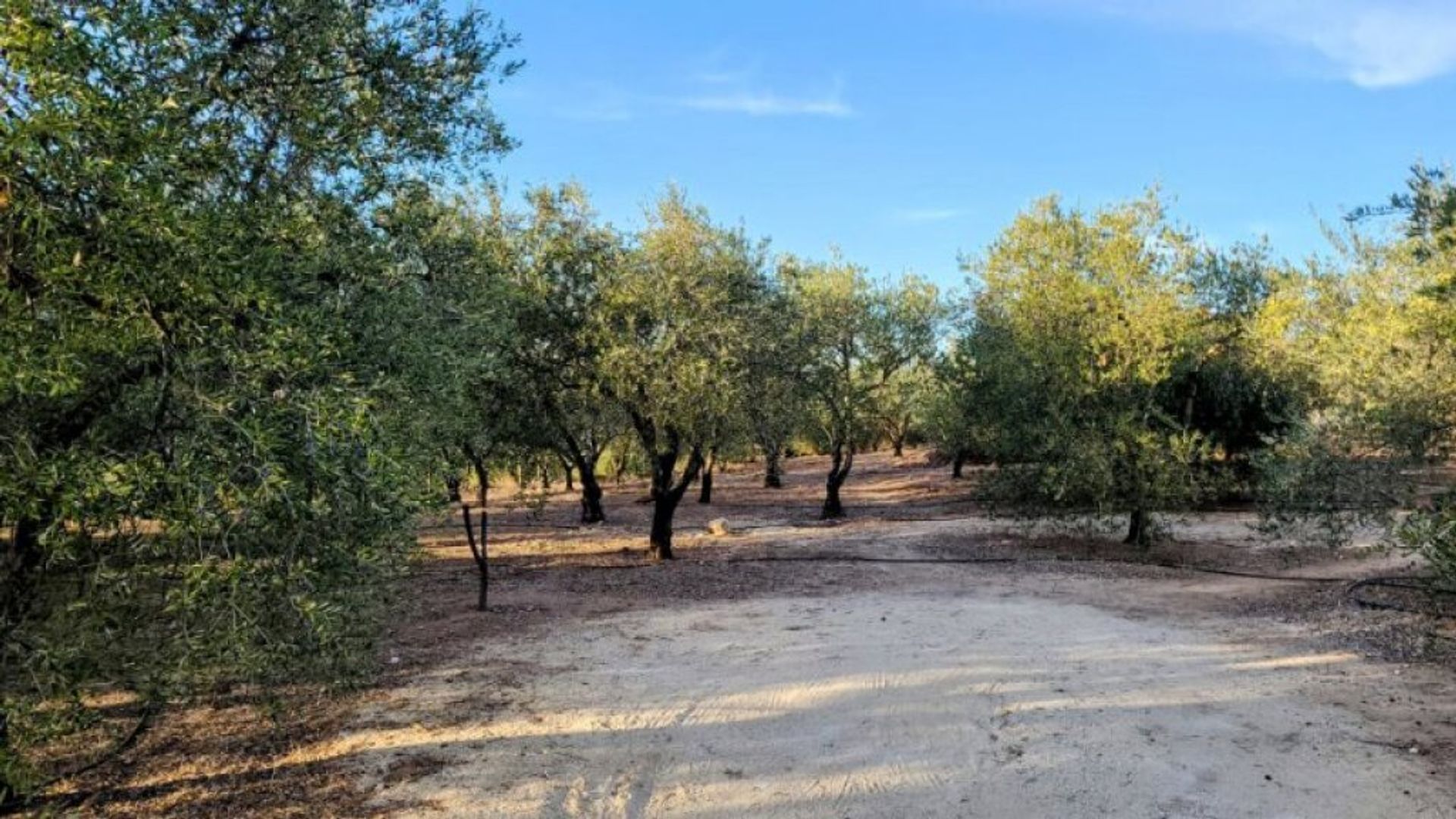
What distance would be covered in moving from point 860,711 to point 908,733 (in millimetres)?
709

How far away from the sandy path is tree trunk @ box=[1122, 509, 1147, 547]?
8.06 meters

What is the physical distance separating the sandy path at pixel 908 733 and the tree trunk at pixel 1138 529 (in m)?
8.06

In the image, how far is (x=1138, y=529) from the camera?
19.7 meters

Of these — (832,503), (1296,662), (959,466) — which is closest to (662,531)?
(832,503)

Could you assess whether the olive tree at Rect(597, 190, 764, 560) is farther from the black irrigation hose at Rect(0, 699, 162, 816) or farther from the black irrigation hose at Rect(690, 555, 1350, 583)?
the black irrigation hose at Rect(0, 699, 162, 816)

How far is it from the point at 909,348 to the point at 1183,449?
1557 centimetres

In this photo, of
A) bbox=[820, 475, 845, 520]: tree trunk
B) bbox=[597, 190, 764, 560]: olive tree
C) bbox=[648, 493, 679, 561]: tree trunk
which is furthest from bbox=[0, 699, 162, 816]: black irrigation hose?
bbox=[820, 475, 845, 520]: tree trunk

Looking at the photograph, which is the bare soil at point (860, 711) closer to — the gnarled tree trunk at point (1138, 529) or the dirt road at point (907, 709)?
the dirt road at point (907, 709)

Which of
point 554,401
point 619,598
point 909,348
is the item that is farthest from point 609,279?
point 909,348

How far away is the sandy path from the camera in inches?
254

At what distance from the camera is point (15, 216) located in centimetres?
391

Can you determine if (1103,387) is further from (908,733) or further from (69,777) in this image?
(69,777)

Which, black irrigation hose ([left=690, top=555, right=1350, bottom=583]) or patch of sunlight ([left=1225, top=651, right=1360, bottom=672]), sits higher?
patch of sunlight ([left=1225, top=651, right=1360, bottom=672])

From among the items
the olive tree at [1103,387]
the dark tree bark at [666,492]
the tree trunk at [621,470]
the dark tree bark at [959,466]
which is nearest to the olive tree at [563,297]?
the dark tree bark at [666,492]
